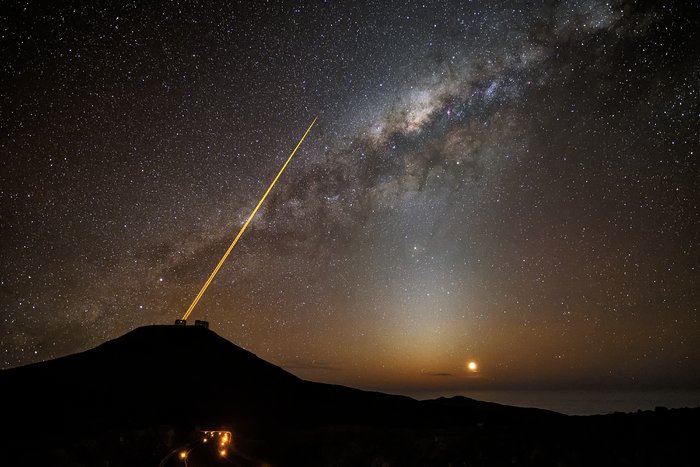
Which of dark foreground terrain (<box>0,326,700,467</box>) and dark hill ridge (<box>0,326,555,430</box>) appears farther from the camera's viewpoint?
dark hill ridge (<box>0,326,555,430</box>)

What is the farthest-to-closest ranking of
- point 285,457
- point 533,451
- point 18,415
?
point 18,415 < point 285,457 < point 533,451

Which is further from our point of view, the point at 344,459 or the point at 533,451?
the point at 344,459

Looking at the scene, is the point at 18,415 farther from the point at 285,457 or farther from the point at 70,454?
the point at 285,457

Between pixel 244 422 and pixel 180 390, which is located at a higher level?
pixel 180 390

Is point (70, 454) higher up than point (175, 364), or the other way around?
point (175, 364)

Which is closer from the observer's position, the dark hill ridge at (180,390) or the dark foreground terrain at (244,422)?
the dark foreground terrain at (244,422)

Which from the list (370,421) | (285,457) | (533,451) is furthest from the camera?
(370,421)

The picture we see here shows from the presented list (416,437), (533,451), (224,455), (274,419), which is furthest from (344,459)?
(274,419)

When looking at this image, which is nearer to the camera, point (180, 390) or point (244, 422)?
point (244, 422)
